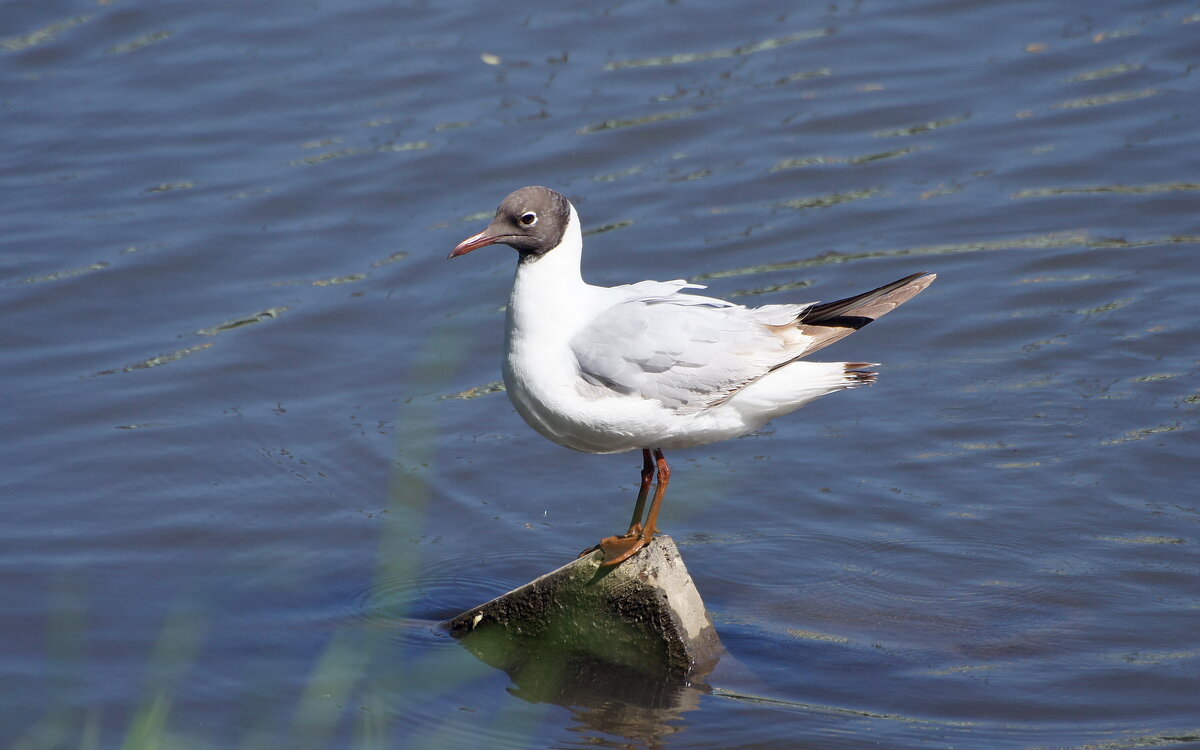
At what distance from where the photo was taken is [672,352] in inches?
213

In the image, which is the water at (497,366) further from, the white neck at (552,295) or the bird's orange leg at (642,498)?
the white neck at (552,295)

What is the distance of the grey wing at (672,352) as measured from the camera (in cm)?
532

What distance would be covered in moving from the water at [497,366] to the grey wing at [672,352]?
911 millimetres

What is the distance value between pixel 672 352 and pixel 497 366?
302cm

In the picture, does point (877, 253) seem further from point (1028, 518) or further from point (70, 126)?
point (70, 126)

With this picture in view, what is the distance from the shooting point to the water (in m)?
5.46

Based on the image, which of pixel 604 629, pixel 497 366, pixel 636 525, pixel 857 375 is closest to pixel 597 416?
pixel 636 525

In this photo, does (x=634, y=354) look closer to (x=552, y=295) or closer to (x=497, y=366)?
(x=552, y=295)

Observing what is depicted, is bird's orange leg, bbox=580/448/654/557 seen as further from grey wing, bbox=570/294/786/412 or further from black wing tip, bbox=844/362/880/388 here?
black wing tip, bbox=844/362/880/388

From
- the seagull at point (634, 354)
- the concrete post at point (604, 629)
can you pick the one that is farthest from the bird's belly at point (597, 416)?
the concrete post at point (604, 629)

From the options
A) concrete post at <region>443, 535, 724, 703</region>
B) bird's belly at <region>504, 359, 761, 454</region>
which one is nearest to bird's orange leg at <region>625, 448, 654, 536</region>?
concrete post at <region>443, 535, 724, 703</region>

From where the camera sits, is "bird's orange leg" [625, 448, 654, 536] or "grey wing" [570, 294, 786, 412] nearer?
"grey wing" [570, 294, 786, 412]

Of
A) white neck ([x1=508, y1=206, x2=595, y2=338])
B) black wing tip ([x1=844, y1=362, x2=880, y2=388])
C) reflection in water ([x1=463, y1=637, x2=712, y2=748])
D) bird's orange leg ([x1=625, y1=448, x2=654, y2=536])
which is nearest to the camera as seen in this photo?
reflection in water ([x1=463, y1=637, x2=712, y2=748])

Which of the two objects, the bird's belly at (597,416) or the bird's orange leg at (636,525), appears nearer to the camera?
the bird's belly at (597,416)
